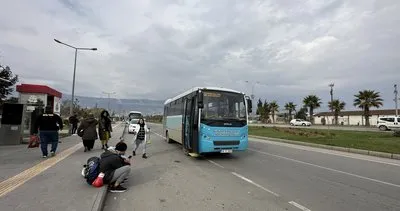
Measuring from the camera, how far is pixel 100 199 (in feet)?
20.0

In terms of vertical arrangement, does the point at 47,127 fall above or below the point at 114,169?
above

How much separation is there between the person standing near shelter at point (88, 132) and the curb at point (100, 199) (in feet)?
26.4

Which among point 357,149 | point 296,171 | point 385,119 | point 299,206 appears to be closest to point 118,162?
point 299,206

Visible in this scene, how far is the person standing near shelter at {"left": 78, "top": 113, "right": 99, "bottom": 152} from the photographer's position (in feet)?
48.0

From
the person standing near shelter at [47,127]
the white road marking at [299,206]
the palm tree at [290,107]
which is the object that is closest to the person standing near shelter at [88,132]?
the person standing near shelter at [47,127]

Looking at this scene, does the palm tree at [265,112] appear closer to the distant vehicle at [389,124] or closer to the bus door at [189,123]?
the distant vehicle at [389,124]

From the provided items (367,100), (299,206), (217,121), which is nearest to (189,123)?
(217,121)

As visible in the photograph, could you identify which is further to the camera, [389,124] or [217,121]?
[389,124]

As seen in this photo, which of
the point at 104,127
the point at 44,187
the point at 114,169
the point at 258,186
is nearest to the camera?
the point at 44,187

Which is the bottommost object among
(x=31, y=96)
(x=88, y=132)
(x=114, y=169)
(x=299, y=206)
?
(x=299, y=206)

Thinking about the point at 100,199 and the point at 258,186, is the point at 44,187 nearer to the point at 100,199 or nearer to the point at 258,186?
the point at 100,199

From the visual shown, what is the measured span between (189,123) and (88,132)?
4871 millimetres

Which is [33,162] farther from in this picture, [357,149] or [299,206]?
[357,149]

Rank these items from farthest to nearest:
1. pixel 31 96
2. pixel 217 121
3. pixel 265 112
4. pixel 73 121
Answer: pixel 265 112
pixel 73 121
pixel 31 96
pixel 217 121
